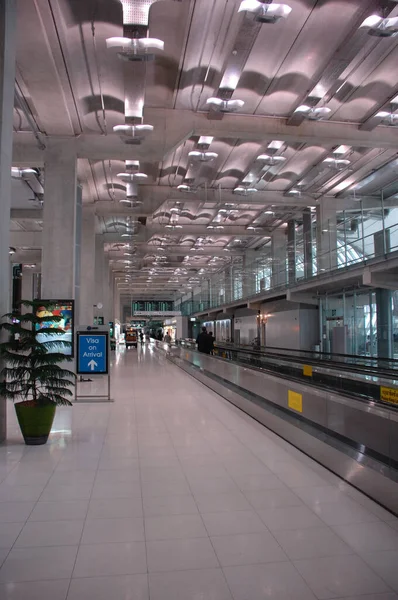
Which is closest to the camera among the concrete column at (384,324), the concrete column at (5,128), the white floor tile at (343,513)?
the white floor tile at (343,513)

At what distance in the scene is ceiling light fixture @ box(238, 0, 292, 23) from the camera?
8.41 m

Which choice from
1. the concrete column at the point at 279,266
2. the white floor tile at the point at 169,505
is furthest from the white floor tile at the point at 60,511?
the concrete column at the point at 279,266

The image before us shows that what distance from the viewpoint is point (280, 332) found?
25469 millimetres

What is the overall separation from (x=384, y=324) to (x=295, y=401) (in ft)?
35.2

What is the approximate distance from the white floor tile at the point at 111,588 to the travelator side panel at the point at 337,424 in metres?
2.41

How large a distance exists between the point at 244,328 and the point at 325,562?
2960 cm

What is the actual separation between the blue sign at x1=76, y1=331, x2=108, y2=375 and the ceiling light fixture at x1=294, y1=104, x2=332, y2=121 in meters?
8.40

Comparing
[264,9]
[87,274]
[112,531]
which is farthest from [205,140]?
[112,531]

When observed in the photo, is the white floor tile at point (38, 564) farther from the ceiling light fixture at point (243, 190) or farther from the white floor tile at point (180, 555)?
the ceiling light fixture at point (243, 190)

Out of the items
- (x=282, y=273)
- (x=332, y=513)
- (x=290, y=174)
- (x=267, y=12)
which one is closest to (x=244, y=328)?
(x=282, y=273)

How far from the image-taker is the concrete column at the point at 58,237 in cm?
1405

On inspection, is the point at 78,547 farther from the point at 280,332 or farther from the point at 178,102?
the point at 280,332

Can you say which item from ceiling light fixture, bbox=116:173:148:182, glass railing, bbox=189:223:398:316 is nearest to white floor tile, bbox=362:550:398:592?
glass railing, bbox=189:223:398:316

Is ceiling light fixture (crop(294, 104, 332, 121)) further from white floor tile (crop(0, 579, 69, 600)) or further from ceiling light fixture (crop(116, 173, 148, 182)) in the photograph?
white floor tile (crop(0, 579, 69, 600))
